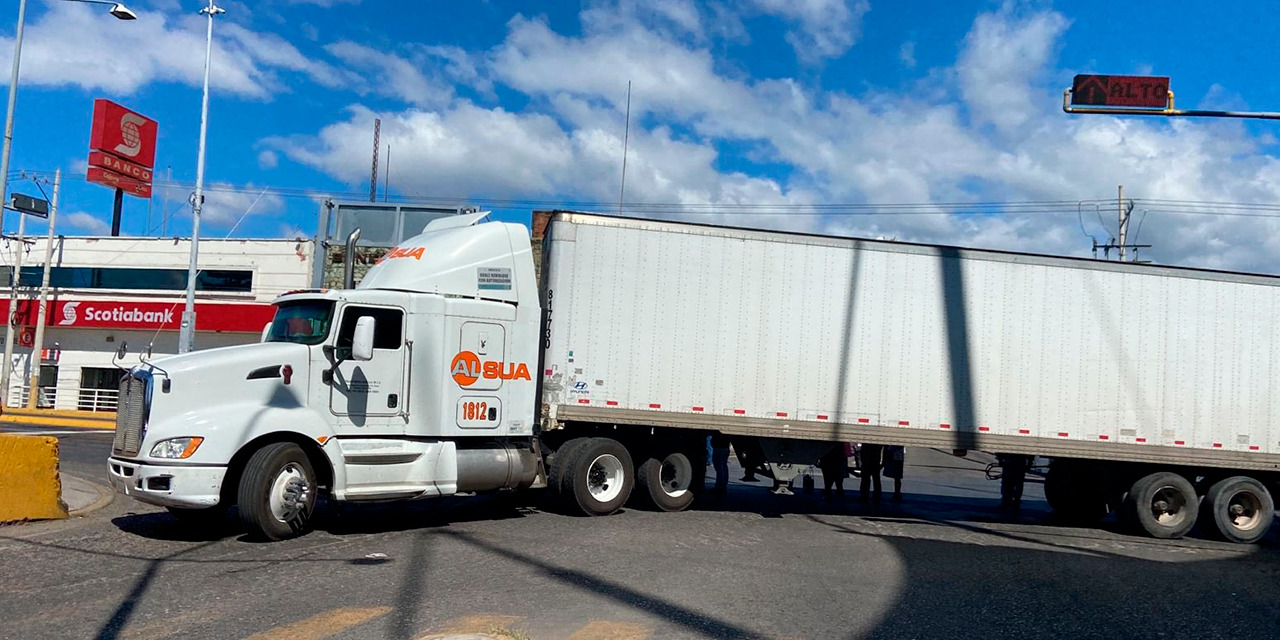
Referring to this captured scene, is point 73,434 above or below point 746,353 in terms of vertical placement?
below

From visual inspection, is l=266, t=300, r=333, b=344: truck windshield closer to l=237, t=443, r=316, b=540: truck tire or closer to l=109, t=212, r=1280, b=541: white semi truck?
l=109, t=212, r=1280, b=541: white semi truck

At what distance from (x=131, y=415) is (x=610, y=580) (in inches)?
201

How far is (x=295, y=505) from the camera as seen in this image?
9.30 metres

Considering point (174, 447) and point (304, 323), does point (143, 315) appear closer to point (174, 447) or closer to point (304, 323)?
point (304, 323)

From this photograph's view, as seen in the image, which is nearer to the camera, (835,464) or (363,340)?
(363,340)

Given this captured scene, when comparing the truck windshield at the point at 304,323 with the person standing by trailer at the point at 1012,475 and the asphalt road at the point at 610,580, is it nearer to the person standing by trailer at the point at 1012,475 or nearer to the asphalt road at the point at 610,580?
the asphalt road at the point at 610,580

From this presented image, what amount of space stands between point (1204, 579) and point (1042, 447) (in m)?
3.07

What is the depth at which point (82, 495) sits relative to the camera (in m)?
12.1

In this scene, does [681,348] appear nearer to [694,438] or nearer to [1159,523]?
[694,438]

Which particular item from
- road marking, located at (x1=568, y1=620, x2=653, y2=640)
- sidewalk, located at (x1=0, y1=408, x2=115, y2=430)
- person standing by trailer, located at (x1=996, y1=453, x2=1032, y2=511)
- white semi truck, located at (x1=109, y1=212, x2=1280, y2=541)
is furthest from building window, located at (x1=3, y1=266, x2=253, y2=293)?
road marking, located at (x1=568, y1=620, x2=653, y2=640)

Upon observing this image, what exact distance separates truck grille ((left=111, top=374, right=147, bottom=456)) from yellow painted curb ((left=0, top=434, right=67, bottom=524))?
1228 millimetres

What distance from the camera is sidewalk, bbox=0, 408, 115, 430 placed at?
24625 millimetres

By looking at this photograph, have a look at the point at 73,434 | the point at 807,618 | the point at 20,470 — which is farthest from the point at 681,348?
the point at 73,434

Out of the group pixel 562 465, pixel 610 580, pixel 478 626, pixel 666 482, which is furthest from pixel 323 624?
pixel 666 482
